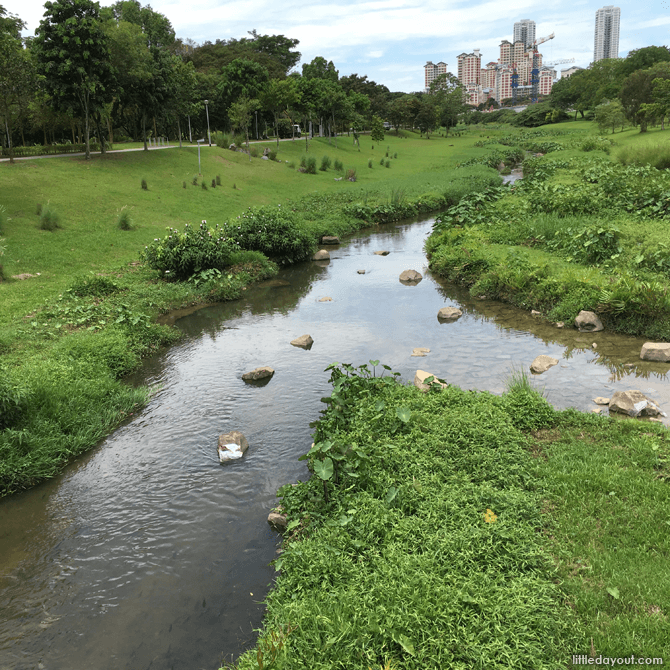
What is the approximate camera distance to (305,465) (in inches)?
292

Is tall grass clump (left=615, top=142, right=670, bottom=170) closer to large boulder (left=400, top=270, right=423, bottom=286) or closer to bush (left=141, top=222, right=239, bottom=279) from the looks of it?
large boulder (left=400, top=270, right=423, bottom=286)

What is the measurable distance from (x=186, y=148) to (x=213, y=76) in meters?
21.8

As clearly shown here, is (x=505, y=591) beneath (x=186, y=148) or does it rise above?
beneath

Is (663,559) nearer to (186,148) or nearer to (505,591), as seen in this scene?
(505,591)

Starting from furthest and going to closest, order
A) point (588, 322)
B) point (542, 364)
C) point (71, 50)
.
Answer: point (71, 50) < point (588, 322) < point (542, 364)

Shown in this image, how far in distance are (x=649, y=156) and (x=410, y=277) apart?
1939 centimetres

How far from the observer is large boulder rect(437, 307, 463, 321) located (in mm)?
13375

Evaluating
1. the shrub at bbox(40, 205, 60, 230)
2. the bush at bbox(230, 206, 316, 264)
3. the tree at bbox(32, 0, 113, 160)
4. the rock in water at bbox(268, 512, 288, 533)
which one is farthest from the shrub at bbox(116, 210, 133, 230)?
the rock in water at bbox(268, 512, 288, 533)

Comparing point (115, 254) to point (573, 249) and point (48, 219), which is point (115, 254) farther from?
point (573, 249)

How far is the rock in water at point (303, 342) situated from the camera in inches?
471

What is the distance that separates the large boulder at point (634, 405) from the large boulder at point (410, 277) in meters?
9.78

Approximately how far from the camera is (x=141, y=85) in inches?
1419

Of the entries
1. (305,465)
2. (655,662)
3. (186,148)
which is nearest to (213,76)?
(186,148)

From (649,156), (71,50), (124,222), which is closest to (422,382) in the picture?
(124,222)
